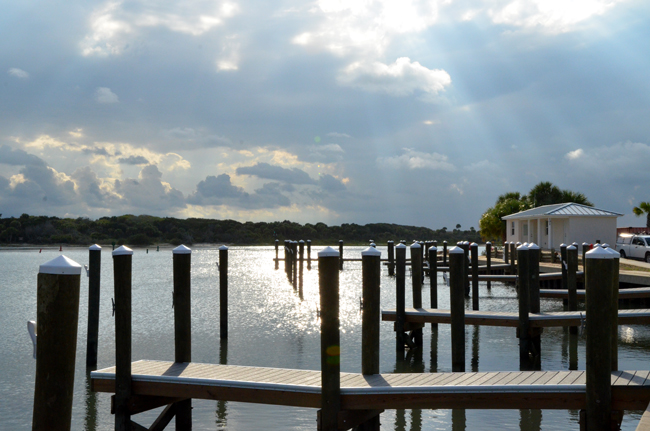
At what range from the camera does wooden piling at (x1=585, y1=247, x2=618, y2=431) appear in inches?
228

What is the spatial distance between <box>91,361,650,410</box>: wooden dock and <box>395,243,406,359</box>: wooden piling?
471 cm

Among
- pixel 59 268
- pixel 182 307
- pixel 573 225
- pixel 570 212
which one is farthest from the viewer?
pixel 570 212

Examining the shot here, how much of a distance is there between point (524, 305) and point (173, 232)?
96859mm

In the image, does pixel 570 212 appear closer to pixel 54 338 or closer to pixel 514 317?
pixel 514 317

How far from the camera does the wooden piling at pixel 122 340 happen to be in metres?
6.95

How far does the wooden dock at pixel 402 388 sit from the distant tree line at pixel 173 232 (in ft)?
285

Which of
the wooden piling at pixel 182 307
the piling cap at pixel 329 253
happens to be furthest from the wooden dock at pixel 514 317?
the piling cap at pixel 329 253

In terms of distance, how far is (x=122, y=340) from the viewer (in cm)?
716

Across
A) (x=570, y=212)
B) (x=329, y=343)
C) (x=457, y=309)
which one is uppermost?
(x=570, y=212)

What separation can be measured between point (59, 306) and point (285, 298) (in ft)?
64.8

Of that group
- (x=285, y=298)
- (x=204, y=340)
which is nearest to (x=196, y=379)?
(x=204, y=340)

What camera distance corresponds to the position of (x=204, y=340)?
579 inches

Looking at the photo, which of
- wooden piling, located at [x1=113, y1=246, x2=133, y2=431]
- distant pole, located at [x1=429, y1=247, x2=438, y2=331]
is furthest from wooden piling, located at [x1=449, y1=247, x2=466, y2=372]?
wooden piling, located at [x1=113, y1=246, x2=133, y2=431]

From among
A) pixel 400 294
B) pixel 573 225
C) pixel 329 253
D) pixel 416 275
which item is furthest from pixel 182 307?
pixel 573 225
